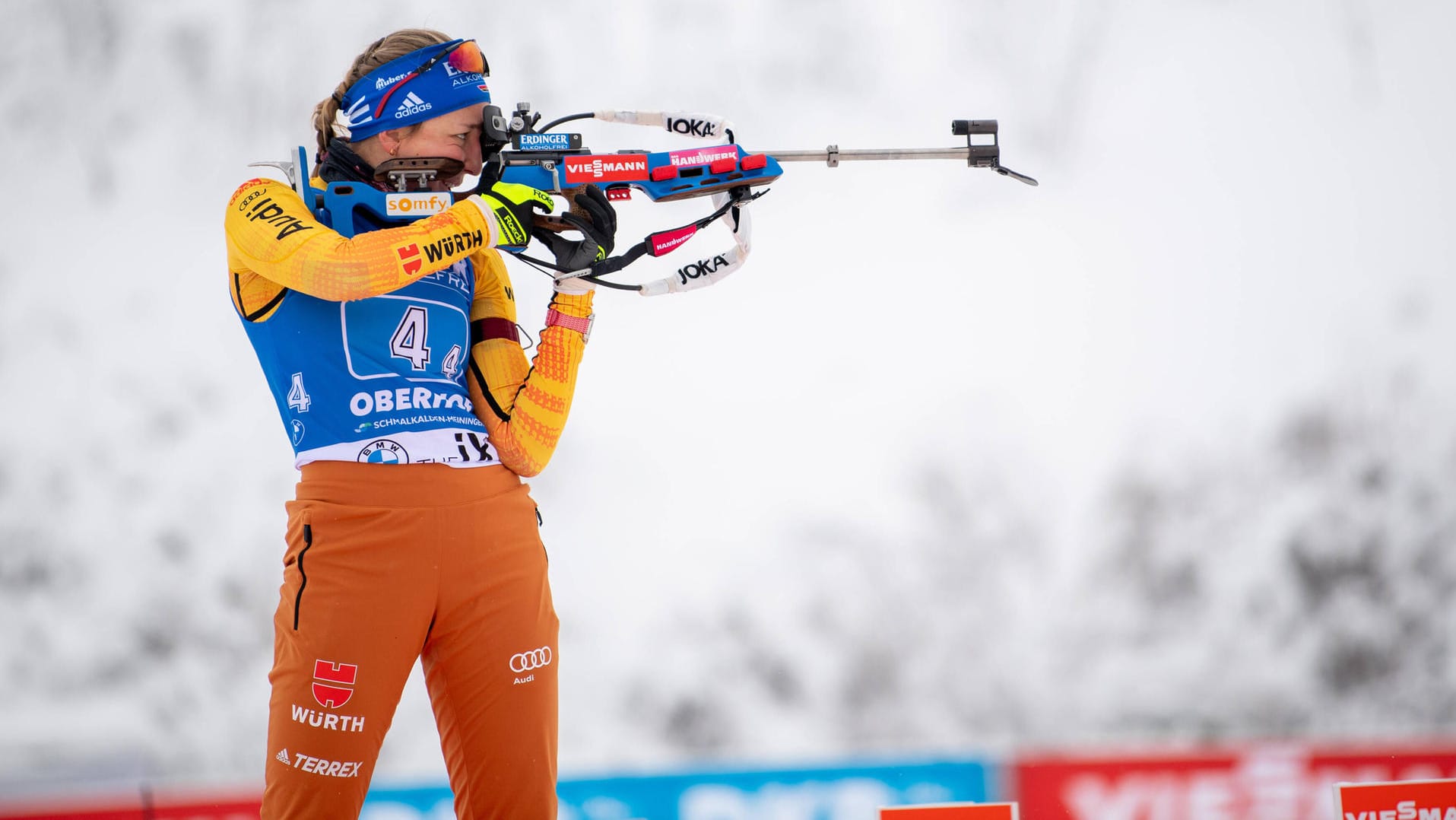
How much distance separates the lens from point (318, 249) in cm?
122

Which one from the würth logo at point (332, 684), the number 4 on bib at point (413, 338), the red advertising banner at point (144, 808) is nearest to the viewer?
the würth logo at point (332, 684)

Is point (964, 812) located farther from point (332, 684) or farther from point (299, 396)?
point (299, 396)

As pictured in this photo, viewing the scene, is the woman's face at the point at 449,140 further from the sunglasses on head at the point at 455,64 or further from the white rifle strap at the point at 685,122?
the white rifle strap at the point at 685,122

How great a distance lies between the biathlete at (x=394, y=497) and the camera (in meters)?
1.20

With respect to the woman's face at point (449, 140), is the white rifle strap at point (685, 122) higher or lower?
higher

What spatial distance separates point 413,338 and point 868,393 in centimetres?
171

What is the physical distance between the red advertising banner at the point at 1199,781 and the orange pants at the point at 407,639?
1.40 m

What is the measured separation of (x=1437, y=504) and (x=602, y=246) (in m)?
2.52

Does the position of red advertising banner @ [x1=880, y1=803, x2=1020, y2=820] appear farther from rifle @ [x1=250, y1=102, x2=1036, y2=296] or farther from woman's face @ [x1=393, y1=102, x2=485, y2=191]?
woman's face @ [x1=393, y1=102, x2=485, y2=191]

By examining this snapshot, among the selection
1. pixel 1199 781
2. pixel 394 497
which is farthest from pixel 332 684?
pixel 1199 781

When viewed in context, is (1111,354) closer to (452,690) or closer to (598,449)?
(598,449)

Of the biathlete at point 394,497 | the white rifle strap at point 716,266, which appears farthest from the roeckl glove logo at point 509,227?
the white rifle strap at point 716,266

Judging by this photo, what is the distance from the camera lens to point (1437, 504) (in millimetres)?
2986

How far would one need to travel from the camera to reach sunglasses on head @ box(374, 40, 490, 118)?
4.54 ft
